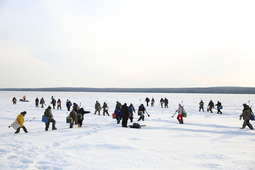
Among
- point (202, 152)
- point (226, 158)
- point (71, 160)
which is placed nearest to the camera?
point (71, 160)

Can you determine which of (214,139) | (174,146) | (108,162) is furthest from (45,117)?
(214,139)

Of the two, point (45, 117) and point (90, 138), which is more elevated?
point (45, 117)

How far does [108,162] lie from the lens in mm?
5340

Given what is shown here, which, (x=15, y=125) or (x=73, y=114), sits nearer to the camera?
(x=15, y=125)

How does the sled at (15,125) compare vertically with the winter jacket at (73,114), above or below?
below

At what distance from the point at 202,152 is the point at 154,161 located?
6.31 ft

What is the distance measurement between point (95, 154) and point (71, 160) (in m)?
0.84

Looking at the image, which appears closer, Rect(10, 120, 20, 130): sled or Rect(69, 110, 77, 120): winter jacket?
Rect(10, 120, 20, 130): sled

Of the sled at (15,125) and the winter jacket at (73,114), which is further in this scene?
the winter jacket at (73,114)

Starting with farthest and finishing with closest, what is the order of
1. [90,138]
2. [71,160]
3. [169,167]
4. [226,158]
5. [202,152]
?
[90,138]
[202,152]
[226,158]
[71,160]
[169,167]

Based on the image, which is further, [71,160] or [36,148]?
[36,148]

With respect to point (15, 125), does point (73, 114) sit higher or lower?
higher

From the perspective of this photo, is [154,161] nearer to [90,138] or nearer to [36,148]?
[90,138]

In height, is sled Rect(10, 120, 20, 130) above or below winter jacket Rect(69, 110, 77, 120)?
below
